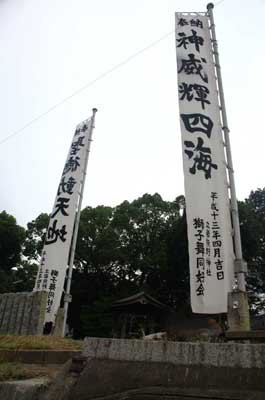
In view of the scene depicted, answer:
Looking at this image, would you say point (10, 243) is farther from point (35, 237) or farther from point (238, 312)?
point (238, 312)

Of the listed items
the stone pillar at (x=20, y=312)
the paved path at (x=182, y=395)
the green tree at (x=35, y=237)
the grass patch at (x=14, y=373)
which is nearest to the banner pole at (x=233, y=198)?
the grass patch at (x=14, y=373)

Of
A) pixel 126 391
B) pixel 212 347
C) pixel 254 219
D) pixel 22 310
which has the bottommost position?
pixel 126 391

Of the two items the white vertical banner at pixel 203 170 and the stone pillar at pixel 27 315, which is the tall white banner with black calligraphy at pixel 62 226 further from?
the white vertical banner at pixel 203 170

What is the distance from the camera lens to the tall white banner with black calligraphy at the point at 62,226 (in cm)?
970

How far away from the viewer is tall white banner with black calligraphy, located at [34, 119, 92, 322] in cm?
970

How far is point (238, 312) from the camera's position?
19.0ft

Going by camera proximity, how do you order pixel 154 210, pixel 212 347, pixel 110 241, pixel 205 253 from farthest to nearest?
pixel 154 210 < pixel 110 241 < pixel 205 253 < pixel 212 347

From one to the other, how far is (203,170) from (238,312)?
8.53ft

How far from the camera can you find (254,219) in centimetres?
1988

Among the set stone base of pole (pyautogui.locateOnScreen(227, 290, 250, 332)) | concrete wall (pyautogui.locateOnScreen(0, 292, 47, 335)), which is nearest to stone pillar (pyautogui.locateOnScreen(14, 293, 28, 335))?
concrete wall (pyautogui.locateOnScreen(0, 292, 47, 335))

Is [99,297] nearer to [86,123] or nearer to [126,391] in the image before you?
[86,123]

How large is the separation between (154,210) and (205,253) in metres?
15.8

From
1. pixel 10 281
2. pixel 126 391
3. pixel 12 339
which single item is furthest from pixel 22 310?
pixel 10 281

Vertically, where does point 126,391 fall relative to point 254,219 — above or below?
below
